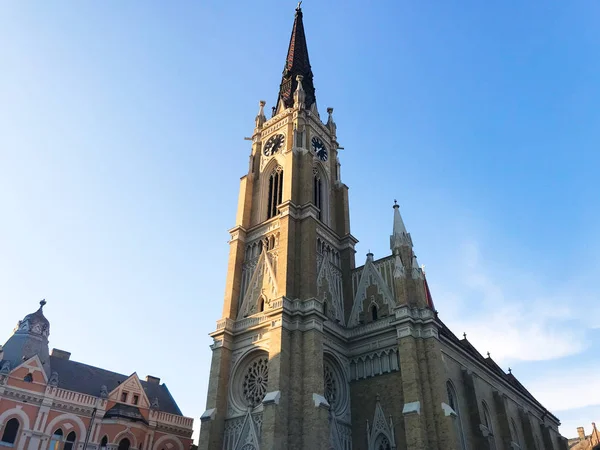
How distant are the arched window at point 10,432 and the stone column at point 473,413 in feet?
99.7

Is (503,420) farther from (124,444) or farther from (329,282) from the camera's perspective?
(124,444)

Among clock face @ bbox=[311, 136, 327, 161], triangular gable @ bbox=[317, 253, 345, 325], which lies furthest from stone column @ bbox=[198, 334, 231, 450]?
clock face @ bbox=[311, 136, 327, 161]

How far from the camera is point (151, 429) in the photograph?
3931cm

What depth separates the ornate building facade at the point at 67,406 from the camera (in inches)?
1331

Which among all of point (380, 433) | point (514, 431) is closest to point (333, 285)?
point (380, 433)

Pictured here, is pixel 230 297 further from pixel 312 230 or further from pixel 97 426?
pixel 97 426

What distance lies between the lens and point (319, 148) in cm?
4484

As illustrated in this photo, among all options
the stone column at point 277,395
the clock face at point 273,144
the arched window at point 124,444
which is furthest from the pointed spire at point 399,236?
the arched window at point 124,444

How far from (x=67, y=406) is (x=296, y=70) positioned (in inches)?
1474

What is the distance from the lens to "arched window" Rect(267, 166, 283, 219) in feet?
133

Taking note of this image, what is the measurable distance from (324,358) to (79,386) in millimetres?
20018

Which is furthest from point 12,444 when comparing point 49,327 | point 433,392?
point 433,392

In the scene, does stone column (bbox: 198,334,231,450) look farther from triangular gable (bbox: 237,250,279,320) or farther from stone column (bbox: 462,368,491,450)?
stone column (bbox: 462,368,491,450)

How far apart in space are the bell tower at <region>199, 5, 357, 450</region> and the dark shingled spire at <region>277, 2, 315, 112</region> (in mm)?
1865
